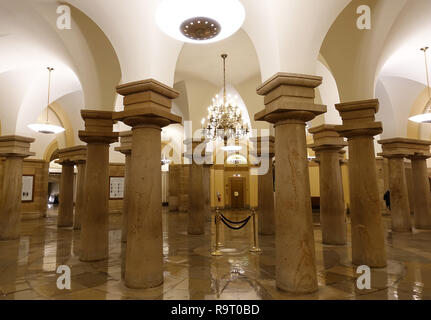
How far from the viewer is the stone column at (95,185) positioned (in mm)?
5785

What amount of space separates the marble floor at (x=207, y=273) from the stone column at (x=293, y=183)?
0.29 meters

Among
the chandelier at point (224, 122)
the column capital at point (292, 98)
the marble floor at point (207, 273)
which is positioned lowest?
the marble floor at point (207, 273)

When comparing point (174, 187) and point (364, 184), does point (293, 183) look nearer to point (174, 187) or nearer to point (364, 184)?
point (364, 184)

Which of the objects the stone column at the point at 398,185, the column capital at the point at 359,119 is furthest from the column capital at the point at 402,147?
the column capital at the point at 359,119

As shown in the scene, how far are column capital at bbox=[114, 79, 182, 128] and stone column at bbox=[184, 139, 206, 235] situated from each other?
203 inches

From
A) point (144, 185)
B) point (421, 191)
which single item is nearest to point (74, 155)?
point (144, 185)

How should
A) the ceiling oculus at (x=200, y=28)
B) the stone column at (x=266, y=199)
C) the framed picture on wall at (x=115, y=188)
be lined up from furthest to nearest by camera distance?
the framed picture on wall at (x=115, y=188) < the stone column at (x=266, y=199) < the ceiling oculus at (x=200, y=28)

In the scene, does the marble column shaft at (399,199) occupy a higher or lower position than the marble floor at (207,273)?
higher

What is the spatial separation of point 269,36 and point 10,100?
9.03 metres

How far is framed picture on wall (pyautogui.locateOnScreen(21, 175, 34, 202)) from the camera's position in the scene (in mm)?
14547

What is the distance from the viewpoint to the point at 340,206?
24.4ft

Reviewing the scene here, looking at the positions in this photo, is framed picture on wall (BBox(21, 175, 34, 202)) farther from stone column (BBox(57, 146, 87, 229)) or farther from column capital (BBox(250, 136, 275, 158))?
column capital (BBox(250, 136, 275, 158))

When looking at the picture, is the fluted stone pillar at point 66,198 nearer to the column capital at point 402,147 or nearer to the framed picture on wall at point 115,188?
the framed picture on wall at point 115,188
